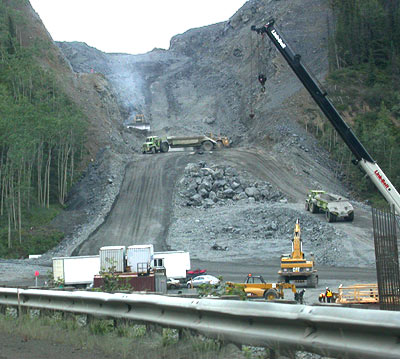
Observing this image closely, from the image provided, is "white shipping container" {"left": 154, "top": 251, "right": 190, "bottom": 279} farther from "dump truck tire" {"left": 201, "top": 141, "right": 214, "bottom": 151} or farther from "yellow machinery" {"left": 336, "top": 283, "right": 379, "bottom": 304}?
"dump truck tire" {"left": 201, "top": 141, "right": 214, "bottom": 151}

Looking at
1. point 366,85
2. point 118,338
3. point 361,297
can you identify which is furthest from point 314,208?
point 366,85

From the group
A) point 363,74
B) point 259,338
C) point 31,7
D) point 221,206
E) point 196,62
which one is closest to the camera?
point 259,338

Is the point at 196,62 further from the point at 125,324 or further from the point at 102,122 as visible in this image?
the point at 125,324

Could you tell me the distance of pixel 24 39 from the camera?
101 m

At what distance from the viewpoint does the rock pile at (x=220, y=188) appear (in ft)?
191

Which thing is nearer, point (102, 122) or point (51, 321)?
point (51, 321)

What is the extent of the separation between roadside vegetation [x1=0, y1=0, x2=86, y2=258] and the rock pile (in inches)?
514

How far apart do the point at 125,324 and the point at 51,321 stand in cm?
214

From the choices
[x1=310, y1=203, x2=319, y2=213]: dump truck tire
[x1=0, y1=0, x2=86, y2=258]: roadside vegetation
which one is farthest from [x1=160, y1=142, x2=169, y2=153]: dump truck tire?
[x1=310, y1=203, x2=319, y2=213]: dump truck tire

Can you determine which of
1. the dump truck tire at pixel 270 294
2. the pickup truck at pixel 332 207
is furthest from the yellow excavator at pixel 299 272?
the pickup truck at pixel 332 207

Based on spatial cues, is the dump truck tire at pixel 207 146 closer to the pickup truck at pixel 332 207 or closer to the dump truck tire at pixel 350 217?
the pickup truck at pixel 332 207

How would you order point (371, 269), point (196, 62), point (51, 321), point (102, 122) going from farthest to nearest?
point (196, 62) → point (102, 122) → point (371, 269) → point (51, 321)

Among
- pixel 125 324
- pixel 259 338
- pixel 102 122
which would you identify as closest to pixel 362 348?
pixel 259 338

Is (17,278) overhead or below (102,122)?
below
